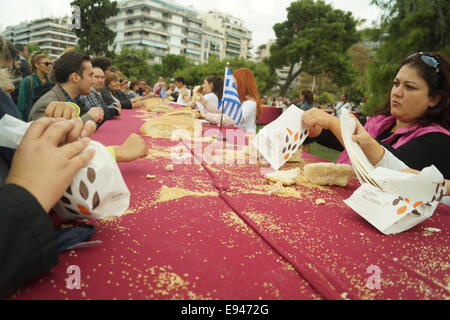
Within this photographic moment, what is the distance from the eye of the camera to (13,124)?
745 mm

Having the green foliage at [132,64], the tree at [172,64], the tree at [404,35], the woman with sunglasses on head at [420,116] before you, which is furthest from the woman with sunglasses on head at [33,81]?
the tree at [172,64]

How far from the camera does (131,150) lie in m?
1.47

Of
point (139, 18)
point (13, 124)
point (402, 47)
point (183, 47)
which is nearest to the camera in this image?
point (13, 124)

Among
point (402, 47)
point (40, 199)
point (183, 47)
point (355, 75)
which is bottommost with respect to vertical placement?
point (40, 199)

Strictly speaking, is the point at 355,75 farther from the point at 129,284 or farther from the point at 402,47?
the point at 129,284

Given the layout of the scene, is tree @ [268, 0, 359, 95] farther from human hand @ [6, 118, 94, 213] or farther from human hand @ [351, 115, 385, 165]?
human hand @ [6, 118, 94, 213]

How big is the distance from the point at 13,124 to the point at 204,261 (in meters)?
0.58

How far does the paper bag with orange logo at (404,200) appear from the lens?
2.96 ft

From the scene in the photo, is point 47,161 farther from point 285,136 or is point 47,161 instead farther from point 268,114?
point 268,114

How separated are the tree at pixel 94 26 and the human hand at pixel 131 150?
32.6 metres

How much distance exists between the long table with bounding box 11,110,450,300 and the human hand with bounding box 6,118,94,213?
16 centimetres

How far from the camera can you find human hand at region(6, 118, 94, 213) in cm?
60

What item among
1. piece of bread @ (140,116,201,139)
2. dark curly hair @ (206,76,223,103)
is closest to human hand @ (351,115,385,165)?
piece of bread @ (140,116,201,139)
